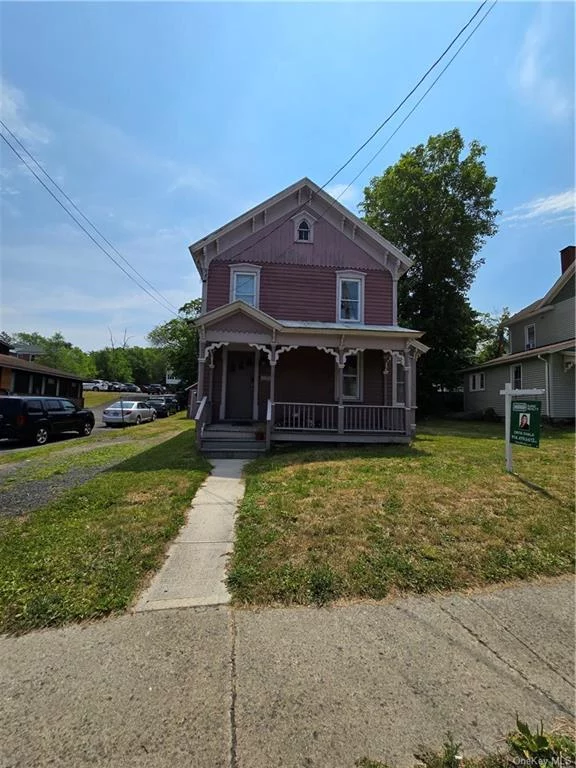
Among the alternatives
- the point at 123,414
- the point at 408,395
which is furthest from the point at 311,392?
the point at 123,414

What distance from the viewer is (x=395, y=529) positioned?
15.8 ft

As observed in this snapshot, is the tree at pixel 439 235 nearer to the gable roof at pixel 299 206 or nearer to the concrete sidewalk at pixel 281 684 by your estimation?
the gable roof at pixel 299 206

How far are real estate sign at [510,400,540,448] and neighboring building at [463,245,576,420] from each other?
13.1m

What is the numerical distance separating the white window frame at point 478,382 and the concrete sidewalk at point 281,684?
74.4 feet

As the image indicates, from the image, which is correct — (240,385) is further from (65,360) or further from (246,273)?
(65,360)

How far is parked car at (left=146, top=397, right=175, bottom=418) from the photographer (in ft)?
95.6

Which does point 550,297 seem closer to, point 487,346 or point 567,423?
point 567,423

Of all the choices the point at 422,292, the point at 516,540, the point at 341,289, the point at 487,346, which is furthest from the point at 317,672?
the point at 487,346

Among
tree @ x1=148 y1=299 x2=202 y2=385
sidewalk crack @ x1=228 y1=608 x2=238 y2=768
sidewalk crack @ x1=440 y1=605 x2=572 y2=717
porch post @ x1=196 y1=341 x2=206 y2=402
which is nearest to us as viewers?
sidewalk crack @ x1=228 y1=608 x2=238 y2=768

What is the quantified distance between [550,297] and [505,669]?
23.3 meters

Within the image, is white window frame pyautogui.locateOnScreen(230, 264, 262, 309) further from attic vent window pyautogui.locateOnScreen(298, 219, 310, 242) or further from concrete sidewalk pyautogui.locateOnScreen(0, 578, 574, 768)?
concrete sidewalk pyautogui.locateOnScreen(0, 578, 574, 768)

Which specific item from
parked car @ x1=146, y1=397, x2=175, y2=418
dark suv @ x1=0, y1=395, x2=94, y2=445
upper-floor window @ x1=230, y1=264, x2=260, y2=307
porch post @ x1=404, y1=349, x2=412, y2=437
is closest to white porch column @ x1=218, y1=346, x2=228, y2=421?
upper-floor window @ x1=230, y1=264, x2=260, y2=307

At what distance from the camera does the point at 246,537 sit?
4.68m

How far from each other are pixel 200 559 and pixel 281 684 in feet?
6.48
